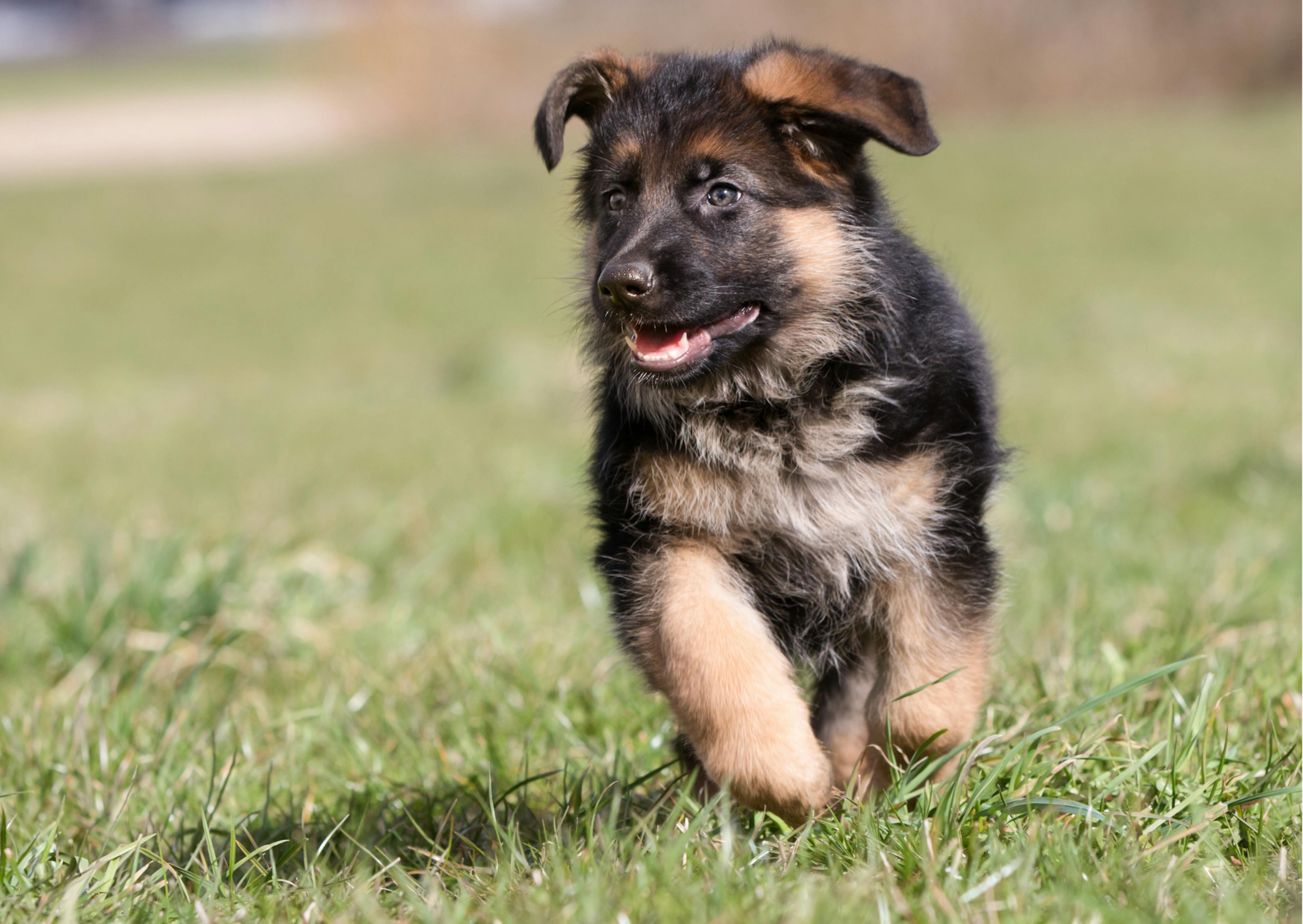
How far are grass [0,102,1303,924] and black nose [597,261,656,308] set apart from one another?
0.82 m

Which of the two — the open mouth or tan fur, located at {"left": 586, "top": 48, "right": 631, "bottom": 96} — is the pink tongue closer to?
the open mouth

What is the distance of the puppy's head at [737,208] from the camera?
2914mm

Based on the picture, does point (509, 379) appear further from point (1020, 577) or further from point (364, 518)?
point (1020, 577)

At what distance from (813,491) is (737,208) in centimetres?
68

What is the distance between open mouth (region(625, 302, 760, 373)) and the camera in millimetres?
2881

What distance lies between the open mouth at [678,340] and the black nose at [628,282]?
10cm

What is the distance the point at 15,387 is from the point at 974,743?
13.8 m

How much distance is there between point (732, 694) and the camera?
2.58 meters

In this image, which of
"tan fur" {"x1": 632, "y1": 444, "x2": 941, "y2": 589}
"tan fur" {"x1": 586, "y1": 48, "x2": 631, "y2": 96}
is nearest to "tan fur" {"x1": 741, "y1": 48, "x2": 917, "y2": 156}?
"tan fur" {"x1": 586, "y1": 48, "x2": 631, "y2": 96}

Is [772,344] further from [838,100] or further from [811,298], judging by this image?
[838,100]

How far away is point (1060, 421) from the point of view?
905 centimetres

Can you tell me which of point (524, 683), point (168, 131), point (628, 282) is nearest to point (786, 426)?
point (628, 282)

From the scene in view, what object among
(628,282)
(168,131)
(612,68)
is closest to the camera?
(628,282)

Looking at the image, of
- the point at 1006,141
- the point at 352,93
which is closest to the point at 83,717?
the point at 1006,141
